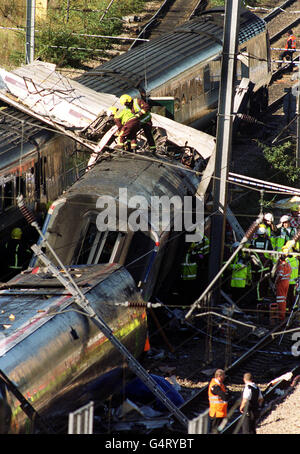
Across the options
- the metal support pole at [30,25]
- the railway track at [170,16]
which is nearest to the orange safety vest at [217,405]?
the metal support pole at [30,25]

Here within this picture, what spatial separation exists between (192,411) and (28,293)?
339 cm

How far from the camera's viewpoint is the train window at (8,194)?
63.8 feet

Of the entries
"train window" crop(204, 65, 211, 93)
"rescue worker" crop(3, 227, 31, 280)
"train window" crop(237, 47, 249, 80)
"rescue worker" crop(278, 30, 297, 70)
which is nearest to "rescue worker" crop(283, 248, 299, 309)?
"rescue worker" crop(3, 227, 31, 280)

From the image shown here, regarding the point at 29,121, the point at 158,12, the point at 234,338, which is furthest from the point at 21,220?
the point at 158,12

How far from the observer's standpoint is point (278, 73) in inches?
1468

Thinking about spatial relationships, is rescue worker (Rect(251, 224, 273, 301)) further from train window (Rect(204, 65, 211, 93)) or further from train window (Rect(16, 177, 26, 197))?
train window (Rect(204, 65, 211, 93))

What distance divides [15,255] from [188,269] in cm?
353

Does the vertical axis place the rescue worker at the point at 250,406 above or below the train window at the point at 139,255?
below

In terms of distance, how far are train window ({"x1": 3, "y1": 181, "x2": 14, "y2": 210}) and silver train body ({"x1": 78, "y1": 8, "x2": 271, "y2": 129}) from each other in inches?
234

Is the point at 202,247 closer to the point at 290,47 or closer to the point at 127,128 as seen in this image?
the point at 127,128

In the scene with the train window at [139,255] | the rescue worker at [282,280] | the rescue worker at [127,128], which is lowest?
the rescue worker at [282,280]

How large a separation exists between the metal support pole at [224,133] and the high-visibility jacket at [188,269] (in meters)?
0.80

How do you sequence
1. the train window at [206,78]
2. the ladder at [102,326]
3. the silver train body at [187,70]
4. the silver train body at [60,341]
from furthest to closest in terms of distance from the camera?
the train window at [206,78], the silver train body at [187,70], the ladder at [102,326], the silver train body at [60,341]

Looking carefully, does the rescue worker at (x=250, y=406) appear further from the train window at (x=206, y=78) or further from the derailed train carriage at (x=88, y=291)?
the train window at (x=206, y=78)
